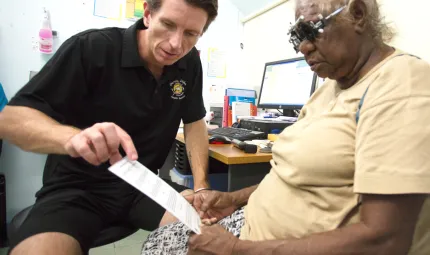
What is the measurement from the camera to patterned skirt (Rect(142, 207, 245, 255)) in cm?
83

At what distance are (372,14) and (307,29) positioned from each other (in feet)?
0.47

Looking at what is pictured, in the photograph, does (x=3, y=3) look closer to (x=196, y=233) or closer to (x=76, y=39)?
(x=76, y=39)

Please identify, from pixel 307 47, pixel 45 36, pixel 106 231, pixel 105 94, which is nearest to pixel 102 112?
pixel 105 94

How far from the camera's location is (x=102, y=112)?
1.08m

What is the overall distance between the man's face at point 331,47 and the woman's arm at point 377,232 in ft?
1.07

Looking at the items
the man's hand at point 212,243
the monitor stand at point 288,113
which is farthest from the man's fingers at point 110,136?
the monitor stand at point 288,113

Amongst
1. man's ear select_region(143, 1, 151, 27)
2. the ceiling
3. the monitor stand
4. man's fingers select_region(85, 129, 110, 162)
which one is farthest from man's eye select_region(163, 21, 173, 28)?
the ceiling

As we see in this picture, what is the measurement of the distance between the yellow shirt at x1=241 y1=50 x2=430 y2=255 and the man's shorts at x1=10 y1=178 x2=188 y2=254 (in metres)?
0.43

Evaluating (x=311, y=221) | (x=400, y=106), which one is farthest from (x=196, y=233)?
(x=400, y=106)

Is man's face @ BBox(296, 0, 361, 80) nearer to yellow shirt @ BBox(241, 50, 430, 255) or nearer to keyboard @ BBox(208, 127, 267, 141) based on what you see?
yellow shirt @ BBox(241, 50, 430, 255)

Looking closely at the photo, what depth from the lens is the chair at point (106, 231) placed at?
3.02 ft

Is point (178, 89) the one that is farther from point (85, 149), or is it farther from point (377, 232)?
point (377, 232)

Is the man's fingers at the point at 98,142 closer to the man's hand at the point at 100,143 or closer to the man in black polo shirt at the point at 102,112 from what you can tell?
the man's hand at the point at 100,143

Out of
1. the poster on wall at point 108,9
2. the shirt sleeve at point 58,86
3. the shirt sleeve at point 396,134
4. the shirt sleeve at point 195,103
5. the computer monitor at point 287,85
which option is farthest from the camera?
the poster on wall at point 108,9
